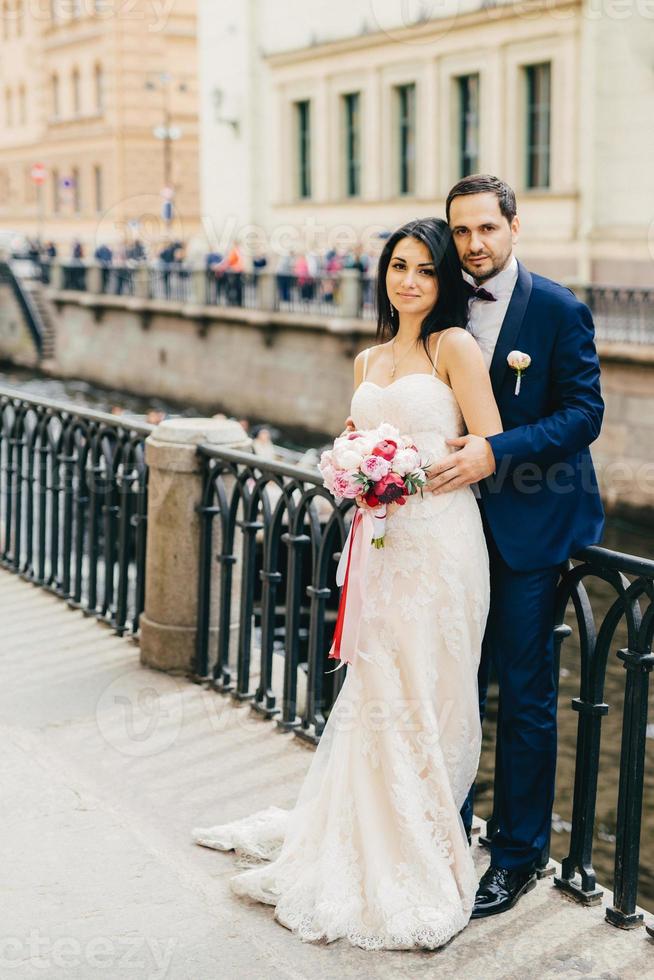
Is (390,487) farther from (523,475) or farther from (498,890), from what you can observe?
(498,890)

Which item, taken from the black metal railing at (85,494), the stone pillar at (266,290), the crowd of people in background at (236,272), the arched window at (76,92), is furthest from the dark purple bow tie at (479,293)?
the arched window at (76,92)

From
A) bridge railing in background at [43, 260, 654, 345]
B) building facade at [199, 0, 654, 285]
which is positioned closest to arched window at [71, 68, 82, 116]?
building facade at [199, 0, 654, 285]

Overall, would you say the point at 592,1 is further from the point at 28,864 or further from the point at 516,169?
the point at 28,864

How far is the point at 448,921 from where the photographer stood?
3494 millimetres

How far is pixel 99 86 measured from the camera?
2250 inches

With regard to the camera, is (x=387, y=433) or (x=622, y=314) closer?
(x=387, y=433)

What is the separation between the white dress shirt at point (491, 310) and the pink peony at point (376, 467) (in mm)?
434

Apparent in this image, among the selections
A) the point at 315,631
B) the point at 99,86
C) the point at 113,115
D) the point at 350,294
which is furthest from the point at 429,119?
the point at 315,631

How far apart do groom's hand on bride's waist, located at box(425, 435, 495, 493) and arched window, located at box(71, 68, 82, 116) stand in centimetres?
5862

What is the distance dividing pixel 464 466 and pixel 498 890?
1.20 meters

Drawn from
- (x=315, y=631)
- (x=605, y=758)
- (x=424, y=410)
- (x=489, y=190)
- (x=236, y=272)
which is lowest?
(x=605, y=758)

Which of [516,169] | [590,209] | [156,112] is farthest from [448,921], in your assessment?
[156,112]

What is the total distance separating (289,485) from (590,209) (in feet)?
79.3

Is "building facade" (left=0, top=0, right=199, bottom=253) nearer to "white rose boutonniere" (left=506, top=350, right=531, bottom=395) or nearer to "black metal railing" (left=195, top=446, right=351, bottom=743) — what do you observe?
"black metal railing" (left=195, top=446, right=351, bottom=743)
